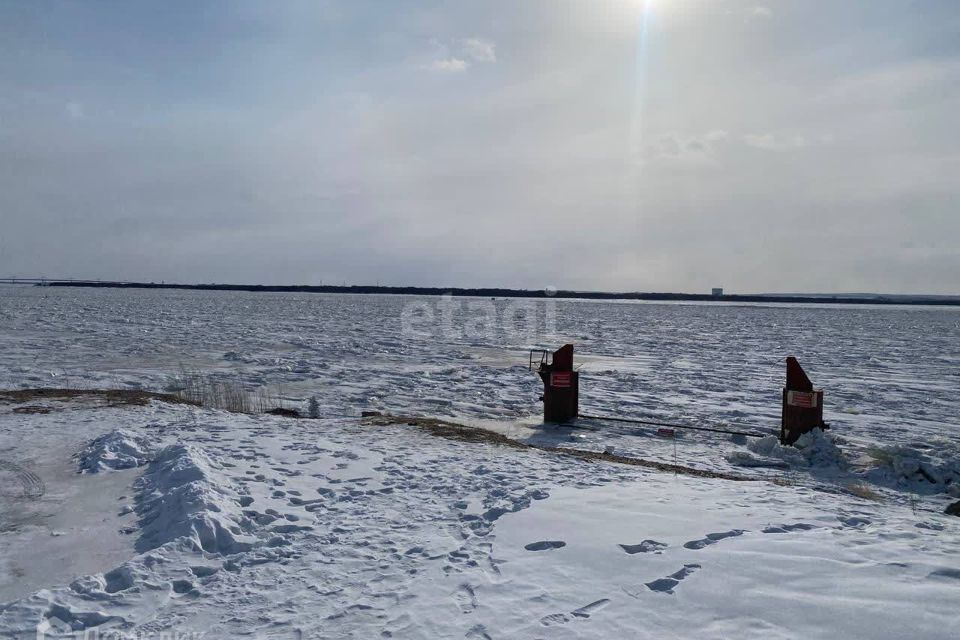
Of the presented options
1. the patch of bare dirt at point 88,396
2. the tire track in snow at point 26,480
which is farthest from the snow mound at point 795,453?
the patch of bare dirt at point 88,396

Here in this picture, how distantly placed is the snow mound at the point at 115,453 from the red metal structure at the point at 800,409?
8.69m

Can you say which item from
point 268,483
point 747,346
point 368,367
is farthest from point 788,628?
point 747,346

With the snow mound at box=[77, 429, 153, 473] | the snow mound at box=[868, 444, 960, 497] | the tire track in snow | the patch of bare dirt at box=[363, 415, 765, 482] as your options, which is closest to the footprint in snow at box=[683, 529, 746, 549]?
the patch of bare dirt at box=[363, 415, 765, 482]

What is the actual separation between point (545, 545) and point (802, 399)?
6.90 metres

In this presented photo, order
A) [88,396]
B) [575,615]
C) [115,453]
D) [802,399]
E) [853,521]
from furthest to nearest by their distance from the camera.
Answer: [88,396]
[802,399]
[115,453]
[853,521]
[575,615]

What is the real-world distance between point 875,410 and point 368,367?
12109 mm

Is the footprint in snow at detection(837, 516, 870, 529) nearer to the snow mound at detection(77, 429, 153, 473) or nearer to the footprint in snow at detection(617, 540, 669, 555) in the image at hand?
the footprint in snow at detection(617, 540, 669, 555)

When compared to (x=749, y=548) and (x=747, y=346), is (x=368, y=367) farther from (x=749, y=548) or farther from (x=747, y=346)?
(x=747, y=346)

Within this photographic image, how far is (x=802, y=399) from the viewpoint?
A: 10.0 meters

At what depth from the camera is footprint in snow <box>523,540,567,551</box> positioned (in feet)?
Answer: 15.3

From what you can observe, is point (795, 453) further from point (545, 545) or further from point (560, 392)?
point (545, 545)

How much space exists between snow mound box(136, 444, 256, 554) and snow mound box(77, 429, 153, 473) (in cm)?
41

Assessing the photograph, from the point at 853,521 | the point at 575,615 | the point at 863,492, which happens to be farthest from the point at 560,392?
the point at 575,615

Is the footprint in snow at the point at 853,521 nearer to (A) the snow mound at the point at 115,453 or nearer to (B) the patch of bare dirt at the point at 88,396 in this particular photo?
(A) the snow mound at the point at 115,453
